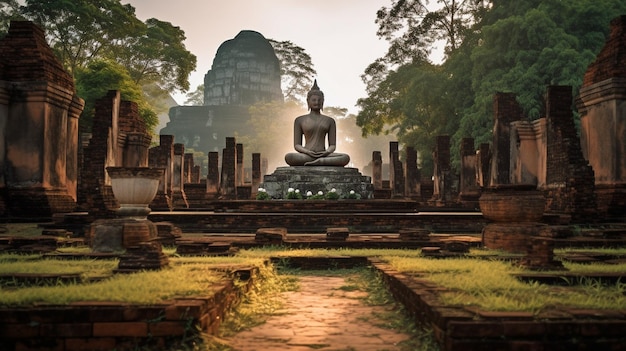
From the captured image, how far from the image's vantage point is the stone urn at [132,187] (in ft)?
26.2

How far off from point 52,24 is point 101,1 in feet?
10.0

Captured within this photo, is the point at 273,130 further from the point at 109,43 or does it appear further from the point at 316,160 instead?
the point at 316,160

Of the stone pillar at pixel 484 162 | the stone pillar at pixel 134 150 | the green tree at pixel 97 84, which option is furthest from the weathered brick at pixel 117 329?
the green tree at pixel 97 84

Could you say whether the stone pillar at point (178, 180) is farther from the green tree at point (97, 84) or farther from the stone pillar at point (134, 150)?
the stone pillar at point (134, 150)

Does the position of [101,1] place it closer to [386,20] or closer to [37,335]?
[386,20]

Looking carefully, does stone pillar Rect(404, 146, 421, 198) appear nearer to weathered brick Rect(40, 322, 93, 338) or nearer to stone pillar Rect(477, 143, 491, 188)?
stone pillar Rect(477, 143, 491, 188)

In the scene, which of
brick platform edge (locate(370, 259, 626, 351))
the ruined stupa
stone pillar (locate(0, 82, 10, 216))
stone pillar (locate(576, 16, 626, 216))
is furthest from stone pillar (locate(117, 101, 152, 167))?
the ruined stupa

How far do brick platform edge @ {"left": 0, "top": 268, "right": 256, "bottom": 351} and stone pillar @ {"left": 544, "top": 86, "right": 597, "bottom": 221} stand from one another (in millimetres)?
9964

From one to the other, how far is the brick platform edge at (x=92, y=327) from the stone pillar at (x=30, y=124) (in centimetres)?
944

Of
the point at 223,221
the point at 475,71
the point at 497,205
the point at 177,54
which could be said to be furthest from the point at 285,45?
the point at 497,205

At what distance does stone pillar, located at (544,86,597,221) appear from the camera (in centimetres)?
1149

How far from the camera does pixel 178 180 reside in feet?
74.5

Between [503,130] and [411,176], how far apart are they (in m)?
9.96

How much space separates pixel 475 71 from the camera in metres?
25.2
